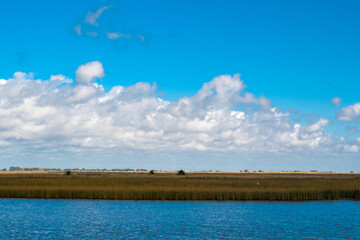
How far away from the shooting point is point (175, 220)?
3491 centimetres

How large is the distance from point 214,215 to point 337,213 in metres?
11.6

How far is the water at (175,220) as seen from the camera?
2867 centimetres

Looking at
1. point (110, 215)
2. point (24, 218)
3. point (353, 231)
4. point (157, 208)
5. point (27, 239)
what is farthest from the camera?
point (157, 208)

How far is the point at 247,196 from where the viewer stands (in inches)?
2015

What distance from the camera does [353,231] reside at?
30734 millimetres

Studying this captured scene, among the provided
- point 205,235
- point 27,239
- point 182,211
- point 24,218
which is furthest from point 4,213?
point 205,235

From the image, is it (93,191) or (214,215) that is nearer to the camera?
(214,215)

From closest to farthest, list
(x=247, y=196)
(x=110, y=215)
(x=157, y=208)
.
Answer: (x=110, y=215)
(x=157, y=208)
(x=247, y=196)

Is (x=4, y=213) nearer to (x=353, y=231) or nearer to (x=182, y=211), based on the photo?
(x=182, y=211)

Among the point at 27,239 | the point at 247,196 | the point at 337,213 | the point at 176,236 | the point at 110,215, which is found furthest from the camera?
the point at 247,196

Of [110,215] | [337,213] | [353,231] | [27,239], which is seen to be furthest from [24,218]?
[337,213]

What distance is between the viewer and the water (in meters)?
28.7

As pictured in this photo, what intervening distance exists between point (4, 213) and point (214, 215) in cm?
1800

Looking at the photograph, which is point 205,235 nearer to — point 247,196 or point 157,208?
point 157,208
